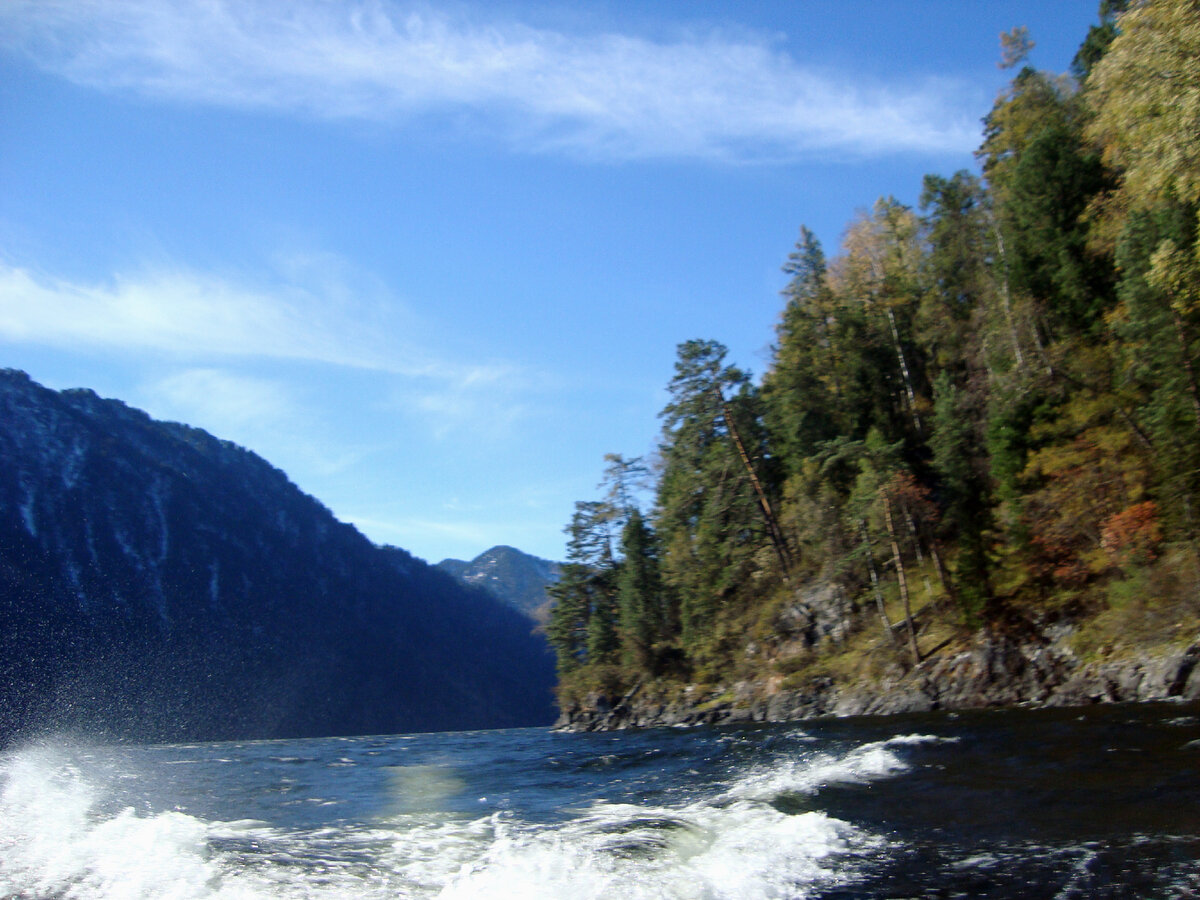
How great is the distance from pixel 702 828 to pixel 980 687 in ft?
80.6

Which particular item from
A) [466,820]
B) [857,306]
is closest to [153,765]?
[466,820]

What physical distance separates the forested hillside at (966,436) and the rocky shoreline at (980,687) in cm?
129

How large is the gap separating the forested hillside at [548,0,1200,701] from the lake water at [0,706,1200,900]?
11553mm

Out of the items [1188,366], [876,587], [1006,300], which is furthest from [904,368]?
[1188,366]

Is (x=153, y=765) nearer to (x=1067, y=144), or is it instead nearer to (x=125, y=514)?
(x=1067, y=144)

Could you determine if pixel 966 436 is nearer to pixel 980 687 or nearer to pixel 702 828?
pixel 980 687

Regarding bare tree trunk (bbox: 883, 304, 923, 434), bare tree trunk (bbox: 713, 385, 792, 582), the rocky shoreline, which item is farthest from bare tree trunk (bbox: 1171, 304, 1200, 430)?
bare tree trunk (bbox: 883, 304, 923, 434)

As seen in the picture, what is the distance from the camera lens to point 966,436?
42.3 m

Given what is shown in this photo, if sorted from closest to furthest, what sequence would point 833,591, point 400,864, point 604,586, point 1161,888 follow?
point 1161,888, point 400,864, point 833,591, point 604,586

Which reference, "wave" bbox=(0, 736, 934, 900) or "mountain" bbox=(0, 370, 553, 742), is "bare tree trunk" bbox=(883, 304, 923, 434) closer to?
"wave" bbox=(0, 736, 934, 900)

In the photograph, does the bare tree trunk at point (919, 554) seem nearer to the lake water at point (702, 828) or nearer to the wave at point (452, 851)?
the lake water at point (702, 828)

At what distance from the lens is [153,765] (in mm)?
31109

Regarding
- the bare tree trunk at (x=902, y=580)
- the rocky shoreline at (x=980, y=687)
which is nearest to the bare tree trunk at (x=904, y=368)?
the bare tree trunk at (x=902, y=580)

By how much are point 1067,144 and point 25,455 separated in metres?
208
